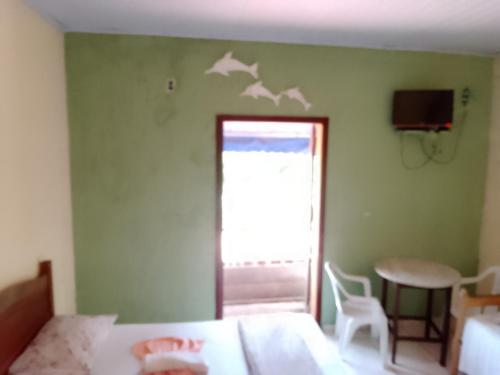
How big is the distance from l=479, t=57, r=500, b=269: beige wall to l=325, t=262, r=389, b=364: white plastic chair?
1.15 meters

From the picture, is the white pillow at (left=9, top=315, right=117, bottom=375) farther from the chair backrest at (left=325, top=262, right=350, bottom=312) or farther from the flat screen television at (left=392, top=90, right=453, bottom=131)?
the flat screen television at (left=392, top=90, right=453, bottom=131)

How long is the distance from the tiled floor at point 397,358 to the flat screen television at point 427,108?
1785mm

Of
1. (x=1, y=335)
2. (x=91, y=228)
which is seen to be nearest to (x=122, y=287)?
(x=91, y=228)

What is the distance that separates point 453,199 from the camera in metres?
3.13

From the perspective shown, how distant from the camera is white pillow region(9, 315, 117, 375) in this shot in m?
1.69

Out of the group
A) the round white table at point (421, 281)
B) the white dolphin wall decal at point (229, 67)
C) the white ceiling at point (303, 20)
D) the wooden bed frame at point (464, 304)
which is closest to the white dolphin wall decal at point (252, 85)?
the white dolphin wall decal at point (229, 67)

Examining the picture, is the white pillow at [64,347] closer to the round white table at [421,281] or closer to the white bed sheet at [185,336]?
the white bed sheet at [185,336]

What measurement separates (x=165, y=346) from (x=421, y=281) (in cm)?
182

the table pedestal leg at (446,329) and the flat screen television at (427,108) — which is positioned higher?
the flat screen television at (427,108)

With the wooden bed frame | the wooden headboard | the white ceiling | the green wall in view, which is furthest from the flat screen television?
the wooden headboard

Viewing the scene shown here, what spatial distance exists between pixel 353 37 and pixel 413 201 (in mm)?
1454

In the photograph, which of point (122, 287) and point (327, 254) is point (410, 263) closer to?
point (327, 254)

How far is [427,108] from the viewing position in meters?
2.80

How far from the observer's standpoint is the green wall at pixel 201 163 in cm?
268
